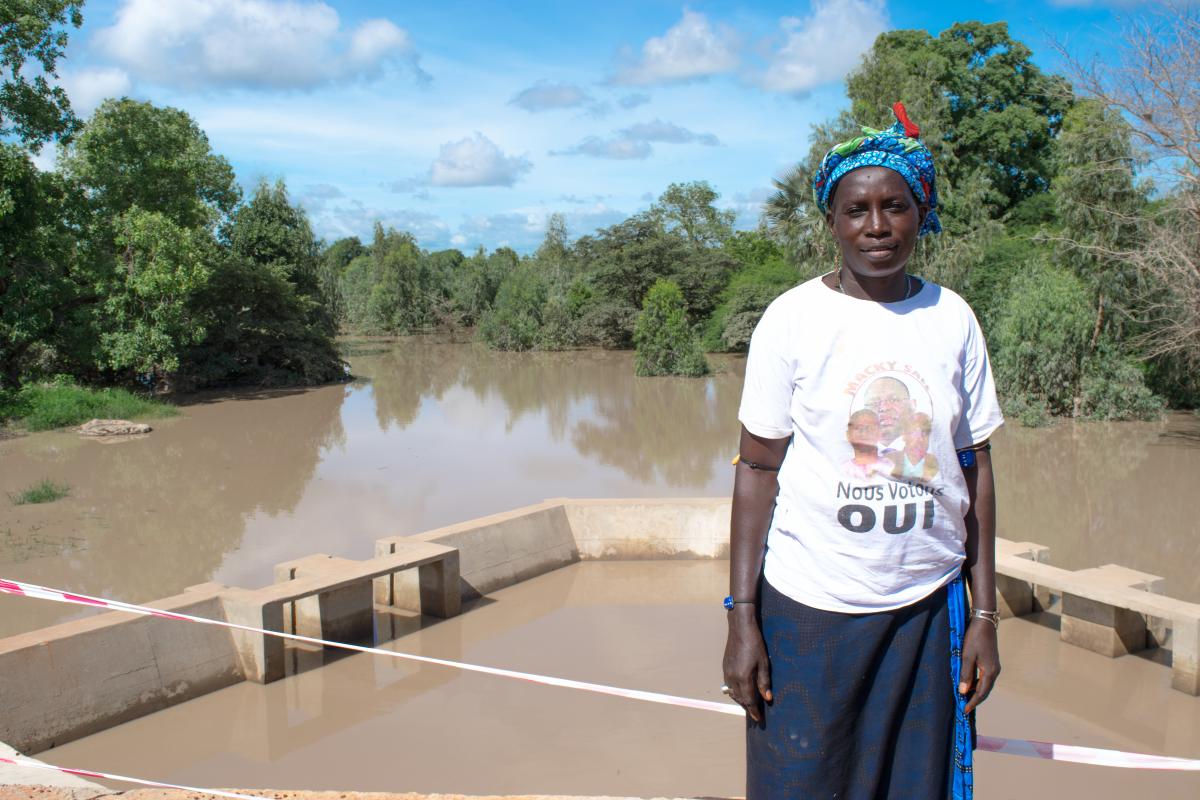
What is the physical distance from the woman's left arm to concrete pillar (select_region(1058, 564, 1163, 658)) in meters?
5.20

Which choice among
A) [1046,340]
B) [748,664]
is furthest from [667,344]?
[748,664]

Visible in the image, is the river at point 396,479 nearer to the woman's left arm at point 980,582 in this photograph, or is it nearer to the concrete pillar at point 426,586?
the concrete pillar at point 426,586

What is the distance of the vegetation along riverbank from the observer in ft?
55.3

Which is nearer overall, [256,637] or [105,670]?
[105,670]

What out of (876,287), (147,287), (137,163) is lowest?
(876,287)

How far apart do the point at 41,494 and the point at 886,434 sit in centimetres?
1264

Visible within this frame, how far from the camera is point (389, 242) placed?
176 ft

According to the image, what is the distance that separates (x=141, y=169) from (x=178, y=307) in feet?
9.65

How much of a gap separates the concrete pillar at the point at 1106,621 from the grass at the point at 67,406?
17.0 m

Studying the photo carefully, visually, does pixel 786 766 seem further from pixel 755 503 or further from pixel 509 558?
pixel 509 558

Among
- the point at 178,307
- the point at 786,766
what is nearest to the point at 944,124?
the point at 178,307

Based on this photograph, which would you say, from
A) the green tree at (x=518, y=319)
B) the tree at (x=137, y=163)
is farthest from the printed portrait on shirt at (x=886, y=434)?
the green tree at (x=518, y=319)

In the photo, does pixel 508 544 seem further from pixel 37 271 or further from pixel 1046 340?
pixel 37 271

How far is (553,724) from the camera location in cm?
555
